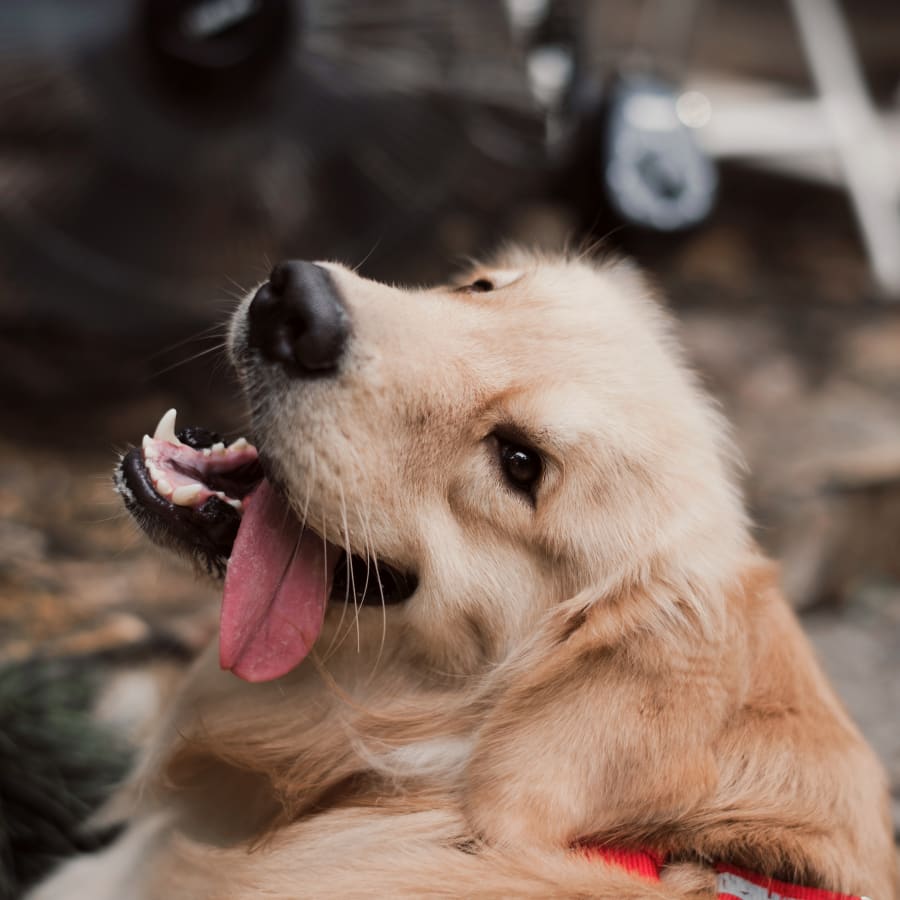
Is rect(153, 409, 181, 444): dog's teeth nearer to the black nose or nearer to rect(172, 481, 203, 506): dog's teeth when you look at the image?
rect(172, 481, 203, 506): dog's teeth

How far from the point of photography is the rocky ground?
10.6 feet

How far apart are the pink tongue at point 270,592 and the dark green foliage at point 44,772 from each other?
83 centimetres

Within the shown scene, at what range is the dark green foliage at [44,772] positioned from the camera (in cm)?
240

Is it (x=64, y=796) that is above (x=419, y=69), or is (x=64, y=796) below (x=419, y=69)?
below

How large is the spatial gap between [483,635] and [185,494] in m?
0.61

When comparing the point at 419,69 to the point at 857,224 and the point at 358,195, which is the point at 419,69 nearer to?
the point at 358,195

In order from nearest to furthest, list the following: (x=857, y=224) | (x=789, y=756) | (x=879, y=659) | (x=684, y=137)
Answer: (x=789, y=756), (x=879, y=659), (x=684, y=137), (x=857, y=224)

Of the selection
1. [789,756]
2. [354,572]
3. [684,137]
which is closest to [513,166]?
[684,137]

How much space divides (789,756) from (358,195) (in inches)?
107

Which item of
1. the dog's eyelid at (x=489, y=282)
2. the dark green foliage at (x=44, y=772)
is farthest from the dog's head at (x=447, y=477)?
the dark green foliage at (x=44, y=772)

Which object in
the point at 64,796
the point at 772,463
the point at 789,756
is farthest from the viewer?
the point at 772,463

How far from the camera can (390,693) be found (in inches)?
79.4

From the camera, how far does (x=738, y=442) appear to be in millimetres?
4090

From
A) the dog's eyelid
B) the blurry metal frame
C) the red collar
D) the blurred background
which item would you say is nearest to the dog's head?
the dog's eyelid
